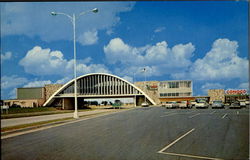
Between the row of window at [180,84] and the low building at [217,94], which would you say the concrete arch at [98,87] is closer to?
the row of window at [180,84]

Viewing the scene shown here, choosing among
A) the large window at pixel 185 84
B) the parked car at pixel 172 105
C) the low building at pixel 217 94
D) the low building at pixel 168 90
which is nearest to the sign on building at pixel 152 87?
the low building at pixel 168 90

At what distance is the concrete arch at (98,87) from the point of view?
80.8 m

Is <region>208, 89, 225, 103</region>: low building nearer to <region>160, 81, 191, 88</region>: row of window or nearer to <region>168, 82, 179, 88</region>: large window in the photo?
<region>160, 81, 191, 88</region>: row of window

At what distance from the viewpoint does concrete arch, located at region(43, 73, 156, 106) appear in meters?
80.8

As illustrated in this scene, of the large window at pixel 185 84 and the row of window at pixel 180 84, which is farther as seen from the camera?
the row of window at pixel 180 84

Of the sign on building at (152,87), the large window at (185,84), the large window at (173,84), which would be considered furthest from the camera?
the sign on building at (152,87)

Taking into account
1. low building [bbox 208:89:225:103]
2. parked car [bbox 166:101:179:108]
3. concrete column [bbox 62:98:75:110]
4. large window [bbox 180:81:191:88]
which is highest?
large window [bbox 180:81:191:88]

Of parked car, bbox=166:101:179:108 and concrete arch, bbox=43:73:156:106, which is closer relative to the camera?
parked car, bbox=166:101:179:108

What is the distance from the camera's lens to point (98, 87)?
85.5 metres

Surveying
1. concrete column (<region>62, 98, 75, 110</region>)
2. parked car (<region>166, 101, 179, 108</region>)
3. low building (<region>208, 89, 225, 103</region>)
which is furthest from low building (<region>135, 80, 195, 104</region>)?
parked car (<region>166, 101, 179, 108</region>)

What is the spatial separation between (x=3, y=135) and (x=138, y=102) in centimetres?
8613

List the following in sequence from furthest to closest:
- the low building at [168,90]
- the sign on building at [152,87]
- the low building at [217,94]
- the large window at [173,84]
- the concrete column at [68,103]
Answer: the sign on building at [152,87] → the concrete column at [68,103] → the large window at [173,84] → the low building at [168,90] → the low building at [217,94]

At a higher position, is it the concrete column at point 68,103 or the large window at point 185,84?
the large window at point 185,84

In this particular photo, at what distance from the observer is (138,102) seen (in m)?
97.4
